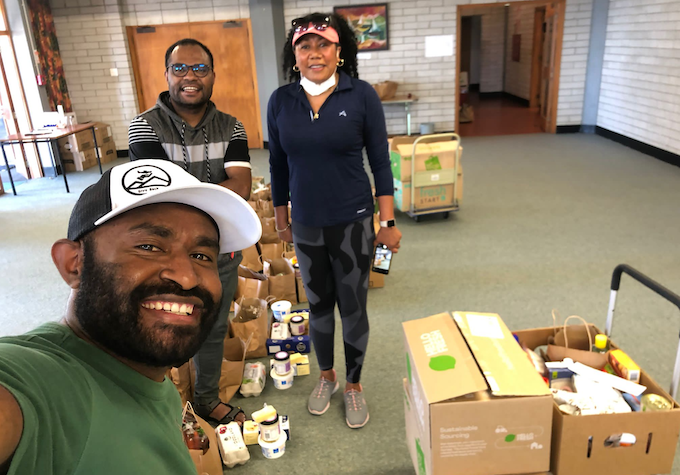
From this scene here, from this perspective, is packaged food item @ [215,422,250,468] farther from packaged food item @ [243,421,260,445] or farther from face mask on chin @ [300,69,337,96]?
face mask on chin @ [300,69,337,96]

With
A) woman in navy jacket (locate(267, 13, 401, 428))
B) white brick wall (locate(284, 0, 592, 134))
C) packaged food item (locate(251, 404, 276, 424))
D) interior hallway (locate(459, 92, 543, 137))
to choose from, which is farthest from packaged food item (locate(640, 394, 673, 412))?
interior hallway (locate(459, 92, 543, 137))

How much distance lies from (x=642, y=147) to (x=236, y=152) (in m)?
6.96

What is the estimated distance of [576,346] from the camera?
74.9 inches

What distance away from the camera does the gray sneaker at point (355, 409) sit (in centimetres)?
Result: 216

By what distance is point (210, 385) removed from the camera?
7.09 ft

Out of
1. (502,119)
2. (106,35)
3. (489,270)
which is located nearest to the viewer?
(489,270)

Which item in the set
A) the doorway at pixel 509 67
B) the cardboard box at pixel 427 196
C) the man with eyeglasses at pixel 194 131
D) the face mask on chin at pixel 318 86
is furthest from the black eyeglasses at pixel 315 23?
the doorway at pixel 509 67

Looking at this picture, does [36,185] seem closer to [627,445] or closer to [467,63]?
[627,445]

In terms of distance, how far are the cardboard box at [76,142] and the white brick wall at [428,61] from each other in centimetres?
369

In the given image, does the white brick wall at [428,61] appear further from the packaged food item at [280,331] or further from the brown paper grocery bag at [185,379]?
the brown paper grocery bag at [185,379]

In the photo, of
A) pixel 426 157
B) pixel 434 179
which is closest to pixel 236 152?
pixel 426 157

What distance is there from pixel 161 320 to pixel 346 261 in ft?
4.06

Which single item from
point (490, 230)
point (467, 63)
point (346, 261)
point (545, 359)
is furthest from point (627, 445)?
point (467, 63)

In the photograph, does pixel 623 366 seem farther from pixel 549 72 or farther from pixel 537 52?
pixel 537 52
